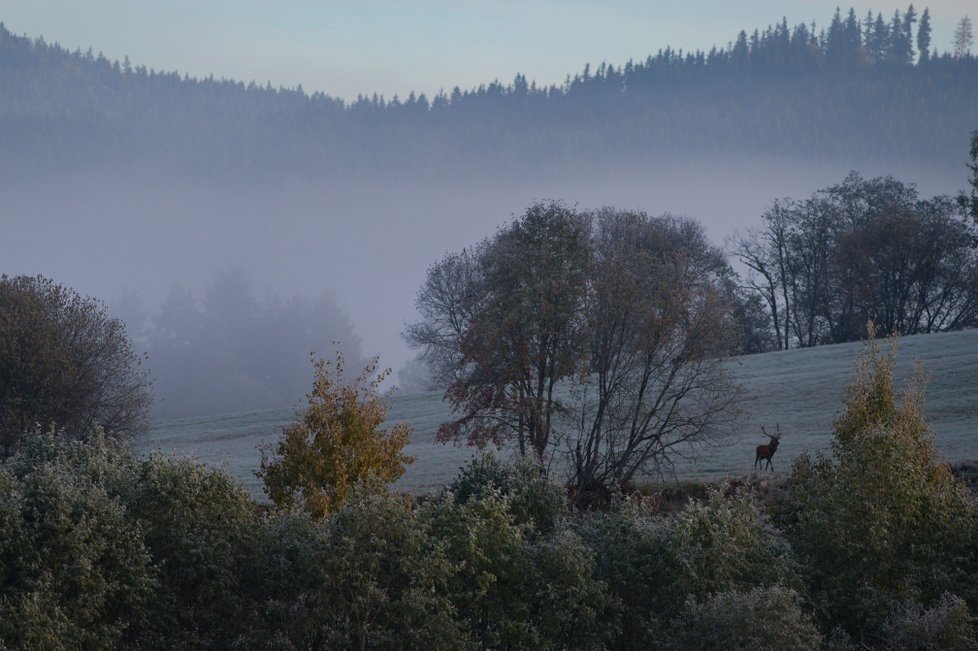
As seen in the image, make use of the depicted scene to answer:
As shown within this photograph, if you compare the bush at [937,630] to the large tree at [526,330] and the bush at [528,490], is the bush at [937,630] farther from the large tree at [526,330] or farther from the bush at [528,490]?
the large tree at [526,330]

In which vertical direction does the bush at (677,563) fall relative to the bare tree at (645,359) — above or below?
below

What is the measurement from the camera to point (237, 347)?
153 meters

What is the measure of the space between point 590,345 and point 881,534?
1372 cm

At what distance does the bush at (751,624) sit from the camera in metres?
15.5

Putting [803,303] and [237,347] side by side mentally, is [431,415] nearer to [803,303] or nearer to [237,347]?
[803,303]

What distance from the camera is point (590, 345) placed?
31.8 metres

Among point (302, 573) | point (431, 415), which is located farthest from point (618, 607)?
point (431, 415)

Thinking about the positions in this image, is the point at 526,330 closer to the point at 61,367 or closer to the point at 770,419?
the point at 61,367

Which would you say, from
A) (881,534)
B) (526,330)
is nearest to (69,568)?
(881,534)

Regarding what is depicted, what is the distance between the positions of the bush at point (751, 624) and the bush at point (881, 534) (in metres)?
3.14

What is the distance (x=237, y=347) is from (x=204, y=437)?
3762 inches

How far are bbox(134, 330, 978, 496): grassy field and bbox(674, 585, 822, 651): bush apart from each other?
42.6 ft

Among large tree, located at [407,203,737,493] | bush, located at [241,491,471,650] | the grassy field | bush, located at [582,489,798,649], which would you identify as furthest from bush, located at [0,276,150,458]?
bush, located at [582,489,798,649]

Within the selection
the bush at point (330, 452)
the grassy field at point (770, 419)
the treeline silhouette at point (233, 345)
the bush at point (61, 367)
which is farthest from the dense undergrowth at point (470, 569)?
the treeline silhouette at point (233, 345)
